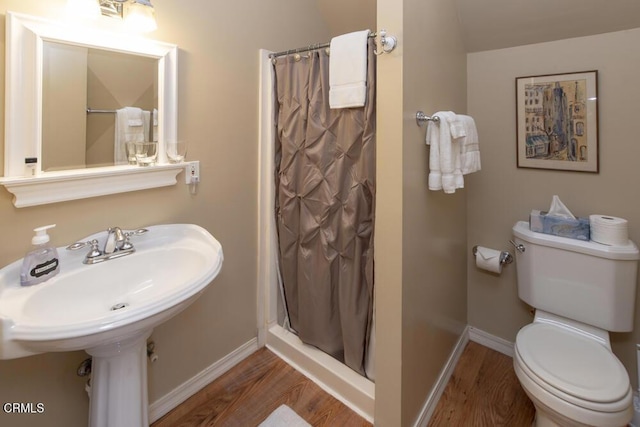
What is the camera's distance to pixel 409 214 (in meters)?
1.33

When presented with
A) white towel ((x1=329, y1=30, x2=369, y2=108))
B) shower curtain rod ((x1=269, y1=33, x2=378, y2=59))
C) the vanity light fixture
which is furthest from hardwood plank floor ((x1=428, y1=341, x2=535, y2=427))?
the vanity light fixture

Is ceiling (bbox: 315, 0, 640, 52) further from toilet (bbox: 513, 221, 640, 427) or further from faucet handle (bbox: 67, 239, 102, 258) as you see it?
faucet handle (bbox: 67, 239, 102, 258)

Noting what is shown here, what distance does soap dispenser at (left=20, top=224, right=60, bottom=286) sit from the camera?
1020mm

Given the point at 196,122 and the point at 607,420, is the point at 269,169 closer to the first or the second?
the point at 196,122

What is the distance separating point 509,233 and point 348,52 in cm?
148

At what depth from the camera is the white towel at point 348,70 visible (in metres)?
1.38

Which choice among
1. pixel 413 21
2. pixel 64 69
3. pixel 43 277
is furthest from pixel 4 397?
pixel 413 21

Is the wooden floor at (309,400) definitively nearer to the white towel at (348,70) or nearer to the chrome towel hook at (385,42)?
the white towel at (348,70)

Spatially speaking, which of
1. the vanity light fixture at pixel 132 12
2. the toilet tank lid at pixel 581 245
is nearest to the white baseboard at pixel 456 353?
the toilet tank lid at pixel 581 245

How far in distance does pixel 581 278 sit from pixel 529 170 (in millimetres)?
662

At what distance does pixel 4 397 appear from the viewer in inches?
43.0

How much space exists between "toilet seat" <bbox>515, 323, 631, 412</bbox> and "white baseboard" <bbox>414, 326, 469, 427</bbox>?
494 millimetres

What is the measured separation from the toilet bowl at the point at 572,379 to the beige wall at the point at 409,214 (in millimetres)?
445

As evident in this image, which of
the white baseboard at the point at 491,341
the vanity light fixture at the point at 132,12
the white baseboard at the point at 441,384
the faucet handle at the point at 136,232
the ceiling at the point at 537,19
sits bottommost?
the white baseboard at the point at 441,384
